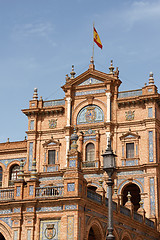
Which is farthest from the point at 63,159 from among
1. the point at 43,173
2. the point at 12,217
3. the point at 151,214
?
the point at 12,217

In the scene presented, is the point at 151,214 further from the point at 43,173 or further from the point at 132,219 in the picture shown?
the point at 43,173

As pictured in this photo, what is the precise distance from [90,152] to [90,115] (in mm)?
3710

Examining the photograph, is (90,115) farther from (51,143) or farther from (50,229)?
(50,229)

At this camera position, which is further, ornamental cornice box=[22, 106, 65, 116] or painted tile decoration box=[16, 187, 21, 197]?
ornamental cornice box=[22, 106, 65, 116]

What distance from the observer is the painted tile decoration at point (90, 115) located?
49.8m

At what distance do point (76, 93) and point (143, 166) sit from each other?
34.7 feet

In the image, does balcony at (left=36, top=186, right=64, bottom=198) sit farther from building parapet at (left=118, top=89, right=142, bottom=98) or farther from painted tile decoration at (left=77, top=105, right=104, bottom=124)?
building parapet at (left=118, top=89, right=142, bottom=98)

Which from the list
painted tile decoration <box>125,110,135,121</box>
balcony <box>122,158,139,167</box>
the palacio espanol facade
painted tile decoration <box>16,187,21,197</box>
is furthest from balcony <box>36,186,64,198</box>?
painted tile decoration <box>125,110,135,121</box>

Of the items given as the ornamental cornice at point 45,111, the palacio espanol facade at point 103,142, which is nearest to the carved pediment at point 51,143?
the palacio espanol facade at point 103,142

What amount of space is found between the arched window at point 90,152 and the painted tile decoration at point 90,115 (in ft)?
7.95

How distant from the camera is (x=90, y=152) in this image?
49.2 m

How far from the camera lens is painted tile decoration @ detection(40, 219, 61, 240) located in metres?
30.4

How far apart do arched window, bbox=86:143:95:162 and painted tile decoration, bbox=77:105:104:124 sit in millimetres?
2422

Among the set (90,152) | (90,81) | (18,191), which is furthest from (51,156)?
(18,191)
